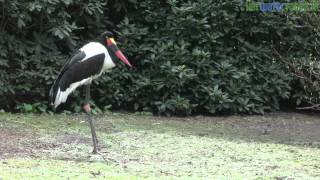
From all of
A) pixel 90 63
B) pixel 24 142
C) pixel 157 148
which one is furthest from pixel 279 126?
pixel 24 142

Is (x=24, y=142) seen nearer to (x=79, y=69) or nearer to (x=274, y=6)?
(x=79, y=69)

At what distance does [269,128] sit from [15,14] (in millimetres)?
4395

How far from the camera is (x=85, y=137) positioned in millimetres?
7996

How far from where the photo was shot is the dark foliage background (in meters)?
10.0

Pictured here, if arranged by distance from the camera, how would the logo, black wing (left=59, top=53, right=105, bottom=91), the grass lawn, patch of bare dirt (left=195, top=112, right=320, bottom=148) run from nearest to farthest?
the grass lawn < black wing (left=59, top=53, right=105, bottom=91) < patch of bare dirt (left=195, top=112, right=320, bottom=148) < the logo

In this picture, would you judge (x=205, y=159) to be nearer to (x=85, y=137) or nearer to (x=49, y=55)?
(x=85, y=137)

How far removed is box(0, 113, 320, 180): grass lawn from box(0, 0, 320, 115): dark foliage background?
1.77 ft

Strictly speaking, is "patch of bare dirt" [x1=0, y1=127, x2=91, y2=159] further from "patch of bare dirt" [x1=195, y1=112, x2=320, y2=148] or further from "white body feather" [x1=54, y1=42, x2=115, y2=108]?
"patch of bare dirt" [x1=195, y1=112, x2=320, y2=148]

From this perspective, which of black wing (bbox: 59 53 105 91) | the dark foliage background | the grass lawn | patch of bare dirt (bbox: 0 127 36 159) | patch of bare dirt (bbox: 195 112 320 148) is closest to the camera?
the grass lawn

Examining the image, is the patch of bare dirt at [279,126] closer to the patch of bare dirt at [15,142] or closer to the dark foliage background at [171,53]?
the dark foliage background at [171,53]

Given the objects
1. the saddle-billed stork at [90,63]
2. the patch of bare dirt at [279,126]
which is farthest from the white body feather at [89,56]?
the patch of bare dirt at [279,126]

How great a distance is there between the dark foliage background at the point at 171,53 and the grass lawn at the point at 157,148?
0.54m

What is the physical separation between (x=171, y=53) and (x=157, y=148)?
3.43 meters

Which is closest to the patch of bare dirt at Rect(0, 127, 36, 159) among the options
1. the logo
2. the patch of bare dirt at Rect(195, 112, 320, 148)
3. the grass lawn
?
the grass lawn
